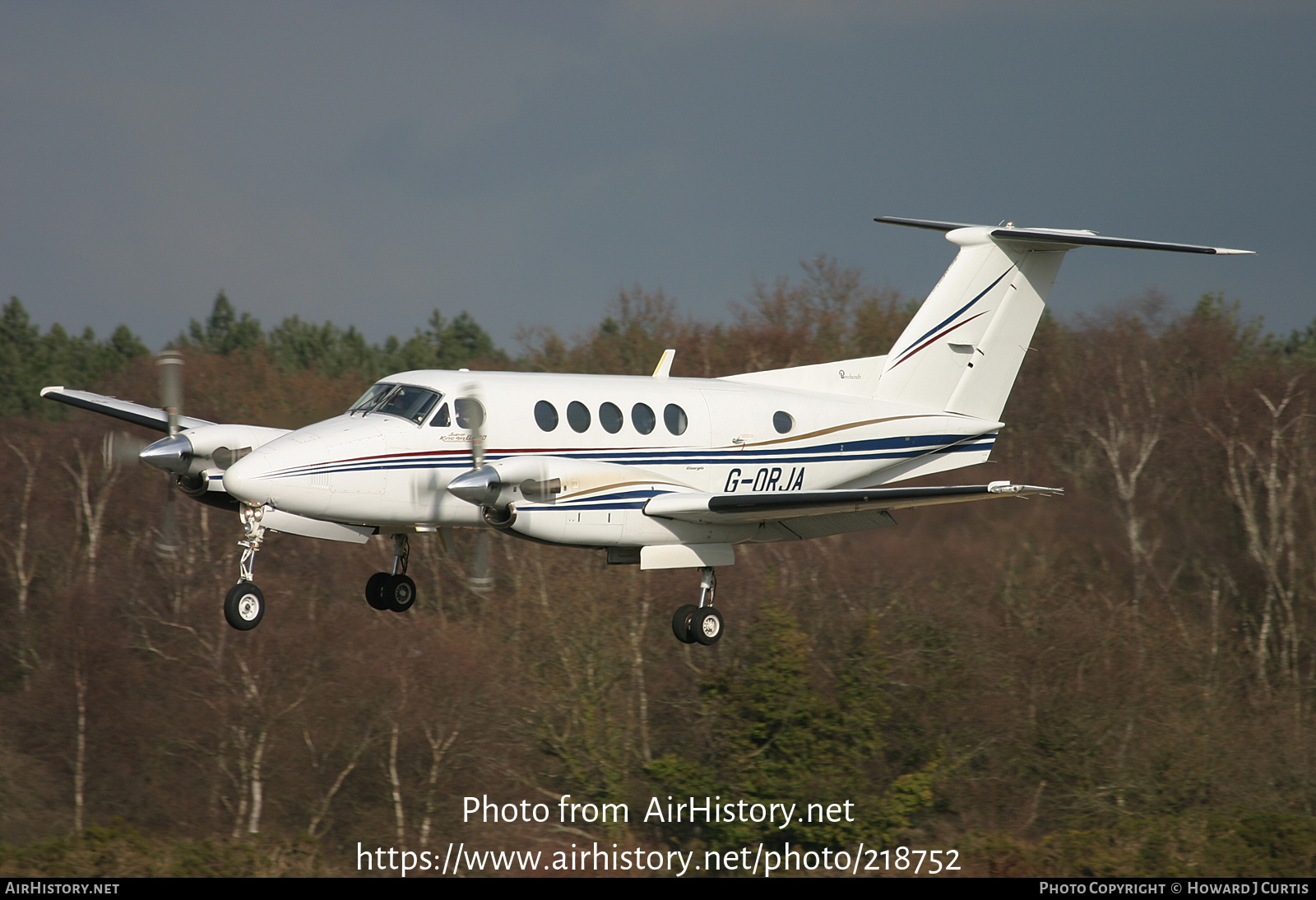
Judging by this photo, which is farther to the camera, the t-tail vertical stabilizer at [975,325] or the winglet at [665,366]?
the t-tail vertical stabilizer at [975,325]

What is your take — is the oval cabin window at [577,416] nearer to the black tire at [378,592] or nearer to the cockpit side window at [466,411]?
the cockpit side window at [466,411]

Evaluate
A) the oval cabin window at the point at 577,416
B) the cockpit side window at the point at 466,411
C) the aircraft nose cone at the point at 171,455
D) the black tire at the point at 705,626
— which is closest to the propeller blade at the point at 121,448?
the aircraft nose cone at the point at 171,455

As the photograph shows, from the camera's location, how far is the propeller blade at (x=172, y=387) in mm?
15789

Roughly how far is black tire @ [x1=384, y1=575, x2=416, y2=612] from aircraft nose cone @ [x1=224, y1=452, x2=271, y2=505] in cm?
291

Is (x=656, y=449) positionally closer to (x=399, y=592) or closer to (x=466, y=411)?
(x=466, y=411)

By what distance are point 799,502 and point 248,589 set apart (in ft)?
20.6

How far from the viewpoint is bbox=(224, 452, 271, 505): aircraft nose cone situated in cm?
1429

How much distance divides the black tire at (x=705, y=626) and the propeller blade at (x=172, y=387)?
22.1 feet

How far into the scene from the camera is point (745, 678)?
4166 cm

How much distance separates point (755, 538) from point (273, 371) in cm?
3320

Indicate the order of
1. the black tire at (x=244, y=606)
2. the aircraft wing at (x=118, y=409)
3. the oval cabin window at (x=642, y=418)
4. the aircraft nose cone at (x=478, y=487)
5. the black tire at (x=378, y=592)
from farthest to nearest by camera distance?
1. the aircraft wing at (x=118, y=409)
2. the black tire at (x=378, y=592)
3. the oval cabin window at (x=642, y=418)
4. the aircraft nose cone at (x=478, y=487)
5. the black tire at (x=244, y=606)

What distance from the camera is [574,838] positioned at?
39.8m

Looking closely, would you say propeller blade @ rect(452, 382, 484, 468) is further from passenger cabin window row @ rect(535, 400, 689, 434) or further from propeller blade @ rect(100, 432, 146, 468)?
propeller blade @ rect(100, 432, 146, 468)
